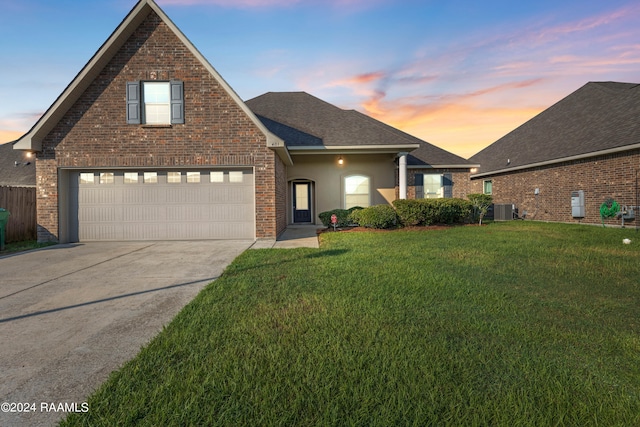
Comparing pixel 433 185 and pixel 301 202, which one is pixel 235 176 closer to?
pixel 301 202

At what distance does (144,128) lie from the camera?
31.6 ft

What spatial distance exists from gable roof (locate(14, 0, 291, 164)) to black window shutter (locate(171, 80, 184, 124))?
1.05 metres

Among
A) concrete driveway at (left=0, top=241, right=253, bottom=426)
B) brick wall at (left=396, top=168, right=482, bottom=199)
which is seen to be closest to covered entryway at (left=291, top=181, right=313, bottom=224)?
brick wall at (left=396, top=168, right=482, bottom=199)

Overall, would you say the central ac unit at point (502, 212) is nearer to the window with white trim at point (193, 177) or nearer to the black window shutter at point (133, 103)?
the window with white trim at point (193, 177)

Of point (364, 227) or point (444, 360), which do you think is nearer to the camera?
point (444, 360)

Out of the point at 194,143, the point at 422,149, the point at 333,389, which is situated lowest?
the point at 333,389

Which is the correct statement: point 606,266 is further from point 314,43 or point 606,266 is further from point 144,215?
point 144,215

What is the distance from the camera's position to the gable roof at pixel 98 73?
9023 mm

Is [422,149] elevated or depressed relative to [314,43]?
depressed

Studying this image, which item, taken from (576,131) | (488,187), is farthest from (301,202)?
(576,131)

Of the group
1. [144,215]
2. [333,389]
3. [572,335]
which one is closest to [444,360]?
[333,389]

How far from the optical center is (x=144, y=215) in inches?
395

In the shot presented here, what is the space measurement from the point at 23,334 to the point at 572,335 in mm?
5610

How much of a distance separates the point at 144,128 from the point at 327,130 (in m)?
7.41
